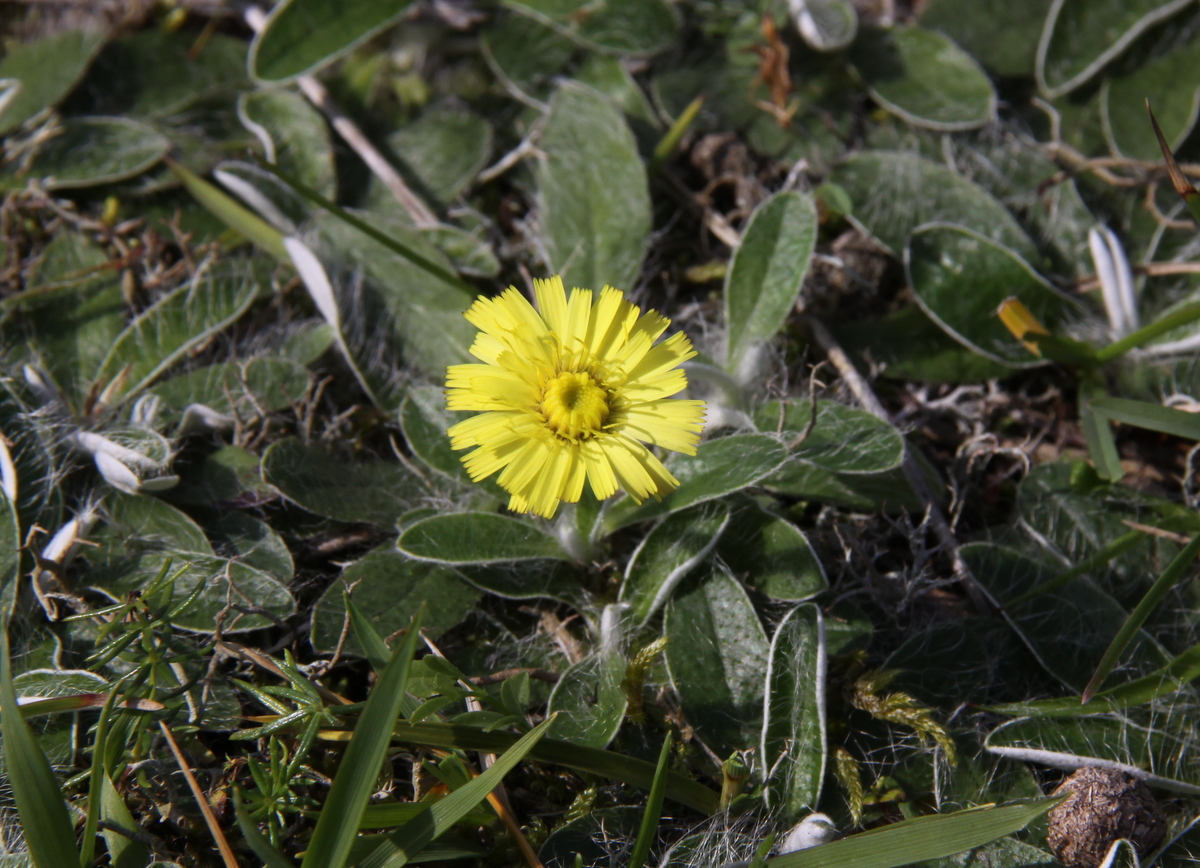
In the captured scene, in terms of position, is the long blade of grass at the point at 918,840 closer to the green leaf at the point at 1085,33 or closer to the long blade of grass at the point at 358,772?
the long blade of grass at the point at 358,772

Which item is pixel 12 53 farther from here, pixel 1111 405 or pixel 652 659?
pixel 1111 405

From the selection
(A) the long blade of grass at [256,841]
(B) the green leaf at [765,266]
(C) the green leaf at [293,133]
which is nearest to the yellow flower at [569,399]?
(B) the green leaf at [765,266]

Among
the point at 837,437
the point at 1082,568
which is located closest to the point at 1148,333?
the point at 1082,568

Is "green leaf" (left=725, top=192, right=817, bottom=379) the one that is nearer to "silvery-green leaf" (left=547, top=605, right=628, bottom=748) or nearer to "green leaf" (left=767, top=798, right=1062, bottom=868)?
"silvery-green leaf" (left=547, top=605, right=628, bottom=748)

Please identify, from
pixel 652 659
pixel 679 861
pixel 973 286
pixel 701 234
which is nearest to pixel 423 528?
pixel 652 659

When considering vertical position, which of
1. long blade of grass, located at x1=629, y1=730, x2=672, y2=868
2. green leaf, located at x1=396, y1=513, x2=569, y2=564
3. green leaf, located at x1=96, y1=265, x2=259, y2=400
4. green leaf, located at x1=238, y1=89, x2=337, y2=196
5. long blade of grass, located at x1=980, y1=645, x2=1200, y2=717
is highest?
green leaf, located at x1=238, y1=89, x2=337, y2=196

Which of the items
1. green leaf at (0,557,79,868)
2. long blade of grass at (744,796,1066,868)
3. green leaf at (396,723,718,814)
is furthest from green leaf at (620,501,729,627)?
green leaf at (0,557,79,868)
